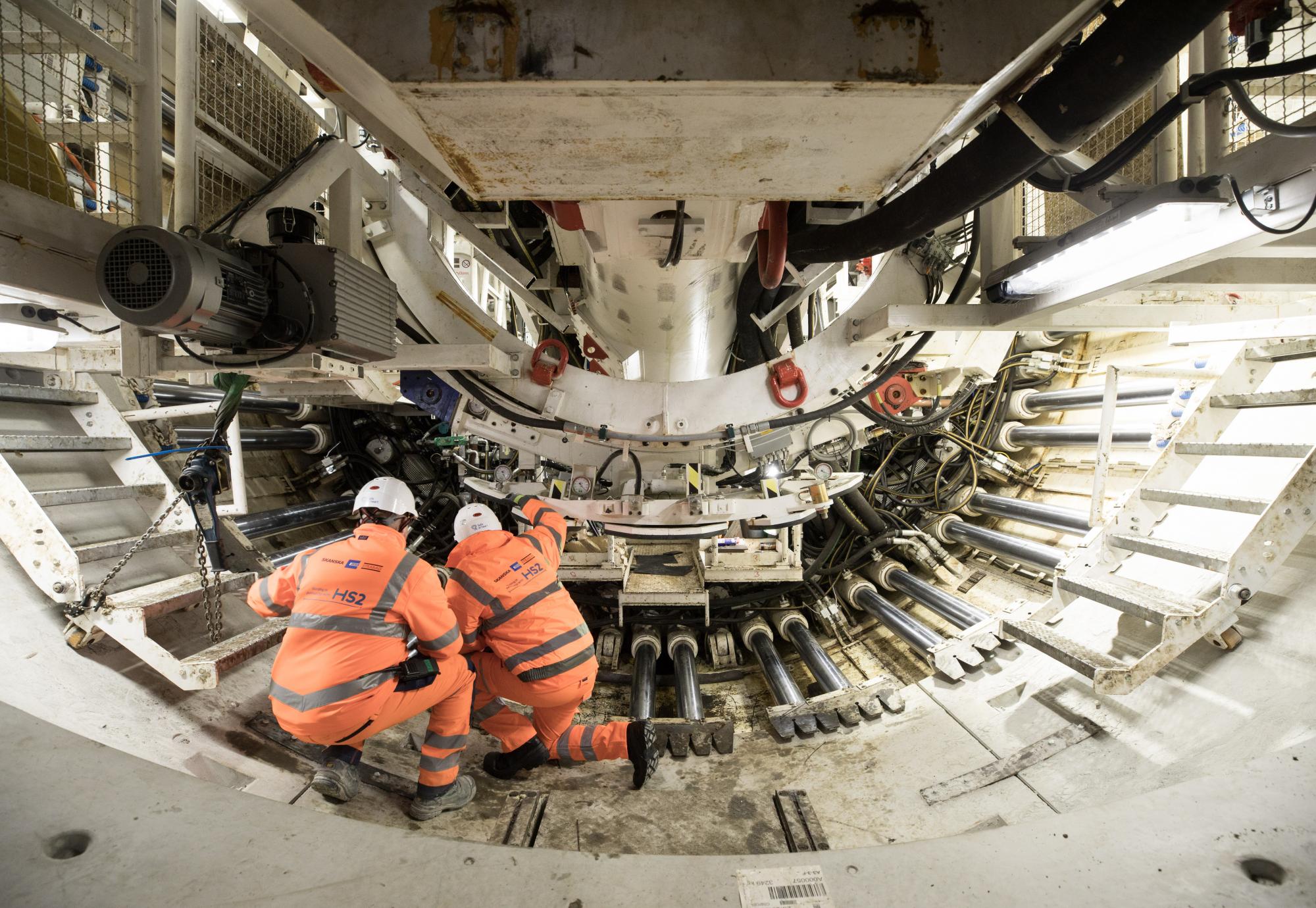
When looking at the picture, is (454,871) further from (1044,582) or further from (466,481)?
(1044,582)

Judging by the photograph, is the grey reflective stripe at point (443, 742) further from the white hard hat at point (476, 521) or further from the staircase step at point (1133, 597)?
the staircase step at point (1133, 597)

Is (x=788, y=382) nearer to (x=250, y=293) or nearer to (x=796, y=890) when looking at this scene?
(x=796, y=890)

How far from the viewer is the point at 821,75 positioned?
903 mm

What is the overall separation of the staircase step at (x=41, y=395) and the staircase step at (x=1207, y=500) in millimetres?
4965

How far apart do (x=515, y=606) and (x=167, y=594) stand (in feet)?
4.52

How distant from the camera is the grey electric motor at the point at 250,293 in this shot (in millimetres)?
1405

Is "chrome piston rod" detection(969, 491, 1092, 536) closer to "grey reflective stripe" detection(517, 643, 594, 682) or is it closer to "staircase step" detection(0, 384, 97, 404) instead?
"grey reflective stripe" detection(517, 643, 594, 682)

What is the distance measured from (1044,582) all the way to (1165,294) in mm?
2563

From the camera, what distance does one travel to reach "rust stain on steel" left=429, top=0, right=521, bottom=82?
0.90 m

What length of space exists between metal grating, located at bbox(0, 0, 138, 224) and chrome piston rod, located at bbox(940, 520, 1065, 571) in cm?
475

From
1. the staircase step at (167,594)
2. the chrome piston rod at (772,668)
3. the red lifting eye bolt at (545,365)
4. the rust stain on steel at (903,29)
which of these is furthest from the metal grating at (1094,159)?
the staircase step at (167,594)

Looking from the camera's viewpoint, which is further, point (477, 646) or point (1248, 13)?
point (477, 646)

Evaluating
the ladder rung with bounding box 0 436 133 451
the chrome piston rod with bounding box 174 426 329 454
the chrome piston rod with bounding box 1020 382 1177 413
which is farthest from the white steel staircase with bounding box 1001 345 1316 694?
the chrome piston rod with bounding box 174 426 329 454

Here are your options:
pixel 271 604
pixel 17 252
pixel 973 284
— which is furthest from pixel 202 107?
pixel 973 284
